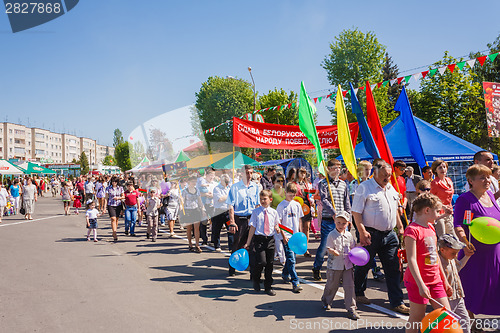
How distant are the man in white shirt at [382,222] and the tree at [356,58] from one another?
115ft

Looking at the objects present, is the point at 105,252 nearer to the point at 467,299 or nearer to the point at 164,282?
the point at 164,282

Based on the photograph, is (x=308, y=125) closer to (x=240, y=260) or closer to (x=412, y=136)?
(x=412, y=136)

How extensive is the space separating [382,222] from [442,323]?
6.25 feet

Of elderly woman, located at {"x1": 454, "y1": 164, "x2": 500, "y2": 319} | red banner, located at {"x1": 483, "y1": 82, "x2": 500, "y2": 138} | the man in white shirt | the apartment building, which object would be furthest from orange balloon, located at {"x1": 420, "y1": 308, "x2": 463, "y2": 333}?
the apartment building

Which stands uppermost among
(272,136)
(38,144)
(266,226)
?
(38,144)

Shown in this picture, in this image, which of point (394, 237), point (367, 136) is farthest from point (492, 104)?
point (394, 237)

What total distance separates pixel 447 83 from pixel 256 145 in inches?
907

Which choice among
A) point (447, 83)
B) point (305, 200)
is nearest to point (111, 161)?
point (447, 83)

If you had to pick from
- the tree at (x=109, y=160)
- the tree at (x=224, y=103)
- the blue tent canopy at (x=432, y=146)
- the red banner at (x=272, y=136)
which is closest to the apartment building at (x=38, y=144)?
the tree at (x=109, y=160)

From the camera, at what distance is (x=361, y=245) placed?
15.4ft

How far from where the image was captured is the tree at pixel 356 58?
37500 millimetres

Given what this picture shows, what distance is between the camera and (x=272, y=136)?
8.84m

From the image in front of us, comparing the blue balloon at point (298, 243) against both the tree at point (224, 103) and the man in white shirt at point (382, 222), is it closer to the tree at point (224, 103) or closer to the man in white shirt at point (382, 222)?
the man in white shirt at point (382, 222)

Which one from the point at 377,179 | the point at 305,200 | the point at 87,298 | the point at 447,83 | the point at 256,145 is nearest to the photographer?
the point at 377,179
